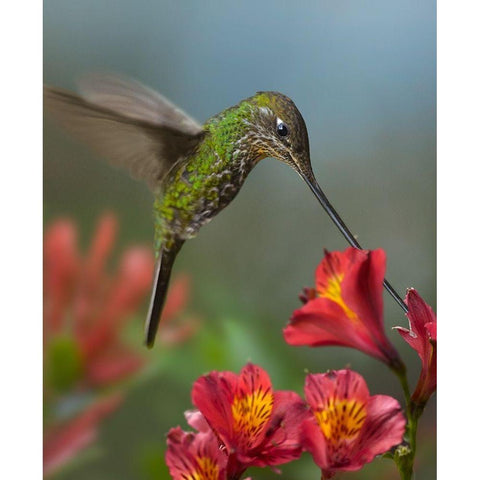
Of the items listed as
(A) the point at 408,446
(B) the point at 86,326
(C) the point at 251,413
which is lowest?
(A) the point at 408,446

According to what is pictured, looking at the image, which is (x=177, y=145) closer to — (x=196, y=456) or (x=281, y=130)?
(x=281, y=130)

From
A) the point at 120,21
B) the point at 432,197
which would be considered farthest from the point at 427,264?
the point at 120,21

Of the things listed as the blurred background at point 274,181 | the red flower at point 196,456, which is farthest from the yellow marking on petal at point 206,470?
the blurred background at point 274,181

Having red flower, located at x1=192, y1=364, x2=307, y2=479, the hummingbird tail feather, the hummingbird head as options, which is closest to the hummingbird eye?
the hummingbird head

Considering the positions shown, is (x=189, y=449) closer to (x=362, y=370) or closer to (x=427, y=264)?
(x=362, y=370)

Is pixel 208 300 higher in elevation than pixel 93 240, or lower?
lower

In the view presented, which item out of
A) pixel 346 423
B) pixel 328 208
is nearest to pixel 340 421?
pixel 346 423
